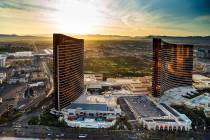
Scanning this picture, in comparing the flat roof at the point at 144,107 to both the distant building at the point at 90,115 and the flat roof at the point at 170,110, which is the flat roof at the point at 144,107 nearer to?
the flat roof at the point at 170,110

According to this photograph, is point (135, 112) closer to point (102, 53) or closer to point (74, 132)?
point (74, 132)

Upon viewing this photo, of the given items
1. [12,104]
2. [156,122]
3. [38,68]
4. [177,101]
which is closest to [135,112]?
[156,122]

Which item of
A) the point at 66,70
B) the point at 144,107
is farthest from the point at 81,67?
the point at 144,107

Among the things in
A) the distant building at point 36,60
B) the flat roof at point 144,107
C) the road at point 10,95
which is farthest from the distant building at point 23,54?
the flat roof at point 144,107

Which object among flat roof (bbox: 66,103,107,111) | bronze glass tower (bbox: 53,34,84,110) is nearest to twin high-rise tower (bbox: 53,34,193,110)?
bronze glass tower (bbox: 53,34,84,110)

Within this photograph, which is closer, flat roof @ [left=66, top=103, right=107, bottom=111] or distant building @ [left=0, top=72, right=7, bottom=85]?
flat roof @ [left=66, top=103, right=107, bottom=111]

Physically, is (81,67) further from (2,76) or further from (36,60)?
→ (36,60)

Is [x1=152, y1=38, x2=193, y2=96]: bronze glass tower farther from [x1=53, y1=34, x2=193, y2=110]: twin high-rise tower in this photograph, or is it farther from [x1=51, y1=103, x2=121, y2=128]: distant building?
[x1=51, y1=103, x2=121, y2=128]: distant building
